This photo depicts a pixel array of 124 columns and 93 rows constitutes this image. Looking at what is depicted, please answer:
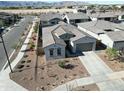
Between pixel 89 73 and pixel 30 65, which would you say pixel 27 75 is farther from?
pixel 89 73

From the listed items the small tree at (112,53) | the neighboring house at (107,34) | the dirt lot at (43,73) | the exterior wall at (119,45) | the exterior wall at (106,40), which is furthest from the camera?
the exterior wall at (106,40)

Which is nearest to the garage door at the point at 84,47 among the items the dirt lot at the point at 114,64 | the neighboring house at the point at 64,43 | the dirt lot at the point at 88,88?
the neighboring house at the point at 64,43

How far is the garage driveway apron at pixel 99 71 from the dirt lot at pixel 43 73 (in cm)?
112

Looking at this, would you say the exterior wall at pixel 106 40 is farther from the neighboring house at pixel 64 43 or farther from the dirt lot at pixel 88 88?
the dirt lot at pixel 88 88

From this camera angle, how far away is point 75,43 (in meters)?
31.9

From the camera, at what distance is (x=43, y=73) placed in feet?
79.6

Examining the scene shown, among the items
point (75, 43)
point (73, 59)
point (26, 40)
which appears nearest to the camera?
point (73, 59)

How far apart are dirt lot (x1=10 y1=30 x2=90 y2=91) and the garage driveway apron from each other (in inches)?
44.1

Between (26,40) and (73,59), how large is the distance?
18.0m

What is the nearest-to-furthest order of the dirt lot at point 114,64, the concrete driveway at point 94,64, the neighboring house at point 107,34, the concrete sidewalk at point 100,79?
the concrete sidewalk at point 100,79, the concrete driveway at point 94,64, the dirt lot at point 114,64, the neighboring house at point 107,34

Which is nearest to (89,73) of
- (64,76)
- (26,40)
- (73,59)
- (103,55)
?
(64,76)

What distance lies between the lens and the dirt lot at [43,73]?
21.5 meters

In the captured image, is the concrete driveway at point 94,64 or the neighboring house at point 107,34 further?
the neighboring house at point 107,34

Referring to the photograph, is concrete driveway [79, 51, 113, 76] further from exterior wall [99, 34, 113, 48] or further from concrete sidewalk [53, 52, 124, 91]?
exterior wall [99, 34, 113, 48]
